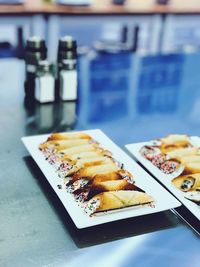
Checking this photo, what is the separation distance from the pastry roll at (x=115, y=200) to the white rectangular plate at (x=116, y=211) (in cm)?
1

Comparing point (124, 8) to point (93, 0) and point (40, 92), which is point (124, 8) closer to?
point (93, 0)

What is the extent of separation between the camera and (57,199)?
881 millimetres

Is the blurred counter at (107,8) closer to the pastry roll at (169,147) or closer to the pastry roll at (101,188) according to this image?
the pastry roll at (169,147)

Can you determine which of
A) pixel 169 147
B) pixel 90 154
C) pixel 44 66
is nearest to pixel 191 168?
pixel 169 147

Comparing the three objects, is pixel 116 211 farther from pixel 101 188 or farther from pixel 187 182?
pixel 187 182

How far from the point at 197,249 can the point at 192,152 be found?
301 mm

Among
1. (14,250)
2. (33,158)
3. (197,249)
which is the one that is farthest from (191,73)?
(14,250)

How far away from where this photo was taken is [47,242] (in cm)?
74

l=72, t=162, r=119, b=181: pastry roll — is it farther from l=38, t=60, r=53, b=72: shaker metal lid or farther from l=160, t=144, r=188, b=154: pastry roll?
l=38, t=60, r=53, b=72: shaker metal lid

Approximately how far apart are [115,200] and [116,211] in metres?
0.02

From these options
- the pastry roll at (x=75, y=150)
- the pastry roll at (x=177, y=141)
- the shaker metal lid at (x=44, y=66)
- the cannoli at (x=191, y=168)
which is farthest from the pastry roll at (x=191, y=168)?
the shaker metal lid at (x=44, y=66)

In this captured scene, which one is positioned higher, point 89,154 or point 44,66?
point 44,66

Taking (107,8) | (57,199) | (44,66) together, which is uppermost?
(107,8)

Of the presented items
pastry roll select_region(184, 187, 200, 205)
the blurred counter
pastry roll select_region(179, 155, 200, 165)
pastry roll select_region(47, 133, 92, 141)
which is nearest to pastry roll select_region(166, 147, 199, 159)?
pastry roll select_region(179, 155, 200, 165)
